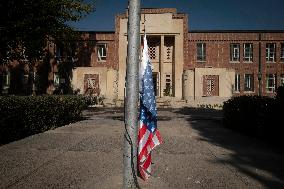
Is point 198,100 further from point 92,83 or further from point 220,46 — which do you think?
point 92,83

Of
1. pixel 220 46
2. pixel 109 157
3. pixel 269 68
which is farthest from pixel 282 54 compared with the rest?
pixel 109 157

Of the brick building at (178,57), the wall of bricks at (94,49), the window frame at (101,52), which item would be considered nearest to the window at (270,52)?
the brick building at (178,57)

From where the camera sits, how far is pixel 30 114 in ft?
35.4

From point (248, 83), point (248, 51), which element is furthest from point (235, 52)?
point (248, 83)

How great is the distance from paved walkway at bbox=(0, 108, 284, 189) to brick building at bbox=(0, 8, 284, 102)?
26875mm

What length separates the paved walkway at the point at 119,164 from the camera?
5.64 meters

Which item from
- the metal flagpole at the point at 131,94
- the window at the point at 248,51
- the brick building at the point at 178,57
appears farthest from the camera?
the window at the point at 248,51

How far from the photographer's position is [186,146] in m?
9.49

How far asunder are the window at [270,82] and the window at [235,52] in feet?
15.5

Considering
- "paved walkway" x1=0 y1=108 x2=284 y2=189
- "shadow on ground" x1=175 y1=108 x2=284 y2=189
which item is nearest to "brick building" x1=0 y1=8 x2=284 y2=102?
"shadow on ground" x1=175 y1=108 x2=284 y2=189

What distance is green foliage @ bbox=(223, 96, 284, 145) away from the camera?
999 centimetres

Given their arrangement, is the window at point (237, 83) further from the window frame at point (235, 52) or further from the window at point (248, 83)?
the window frame at point (235, 52)

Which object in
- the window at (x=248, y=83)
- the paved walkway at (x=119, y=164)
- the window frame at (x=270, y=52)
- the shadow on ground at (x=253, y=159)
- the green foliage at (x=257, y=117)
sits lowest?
the shadow on ground at (x=253, y=159)

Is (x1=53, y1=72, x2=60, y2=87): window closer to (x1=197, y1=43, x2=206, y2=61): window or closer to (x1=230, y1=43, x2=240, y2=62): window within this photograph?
(x1=197, y1=43, x2=206, y2=61): window
